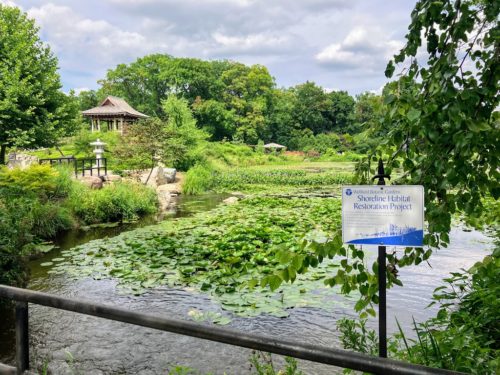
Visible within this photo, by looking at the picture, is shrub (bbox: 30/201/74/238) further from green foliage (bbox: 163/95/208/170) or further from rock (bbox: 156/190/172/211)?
green foliage (bbox: 163/95/208/170)

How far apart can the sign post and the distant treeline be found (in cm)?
4983

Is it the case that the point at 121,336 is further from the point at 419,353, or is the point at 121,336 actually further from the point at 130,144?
the point at 130,144

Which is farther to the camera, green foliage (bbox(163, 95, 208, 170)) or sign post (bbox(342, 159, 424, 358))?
green foliage (bbox(163, 95, 208, 170))

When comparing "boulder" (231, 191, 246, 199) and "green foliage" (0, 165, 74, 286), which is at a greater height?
"green foliage" (0, 165, 74, 286)

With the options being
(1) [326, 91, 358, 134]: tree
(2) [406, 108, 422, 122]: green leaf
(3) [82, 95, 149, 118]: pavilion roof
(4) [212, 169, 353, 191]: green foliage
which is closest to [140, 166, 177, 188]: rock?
(4) [212, 169, 353, 191]: green foliage

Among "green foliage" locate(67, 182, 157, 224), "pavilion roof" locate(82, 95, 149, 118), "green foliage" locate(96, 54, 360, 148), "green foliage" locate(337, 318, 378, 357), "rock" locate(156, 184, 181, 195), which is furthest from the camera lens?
"green foliage" locate(96, 54, 360, 148)

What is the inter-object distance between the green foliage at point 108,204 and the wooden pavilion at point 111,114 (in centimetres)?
2666

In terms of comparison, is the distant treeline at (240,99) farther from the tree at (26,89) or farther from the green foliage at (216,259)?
the green foliage at (216,259)

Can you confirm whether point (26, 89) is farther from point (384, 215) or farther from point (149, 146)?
point (384, 215)

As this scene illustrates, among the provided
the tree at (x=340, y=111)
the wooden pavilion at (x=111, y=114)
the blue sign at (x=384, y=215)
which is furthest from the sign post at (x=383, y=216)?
the tree at (x=340, y=111)

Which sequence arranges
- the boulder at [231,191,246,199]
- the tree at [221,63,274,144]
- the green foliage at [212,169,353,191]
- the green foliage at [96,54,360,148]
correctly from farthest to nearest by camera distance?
the green foliage at [96,54,360,148] < the tree at [221,63,274,144] < the green foliage at [212,169,353,191] < the boulder at [231,191,246,199]

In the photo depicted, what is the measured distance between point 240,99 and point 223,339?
5582 centimetres

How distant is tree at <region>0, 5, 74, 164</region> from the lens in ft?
69.1

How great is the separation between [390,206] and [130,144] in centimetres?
1925
